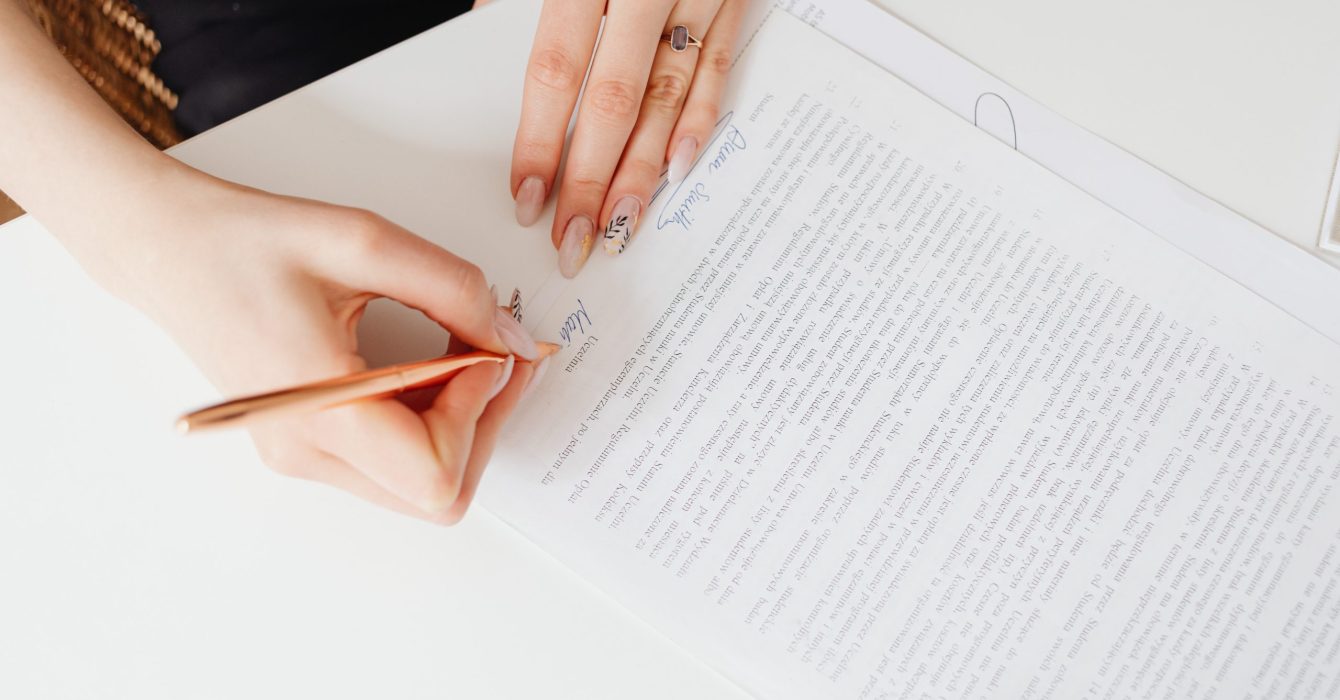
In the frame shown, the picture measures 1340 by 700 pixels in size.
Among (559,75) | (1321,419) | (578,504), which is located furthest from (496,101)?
(1321,419)

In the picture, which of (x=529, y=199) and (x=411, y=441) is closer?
(x=411, y=441)

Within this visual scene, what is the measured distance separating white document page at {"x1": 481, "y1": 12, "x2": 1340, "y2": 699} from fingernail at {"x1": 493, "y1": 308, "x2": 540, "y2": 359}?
0.04 meters

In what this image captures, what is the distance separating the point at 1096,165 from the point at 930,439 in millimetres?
250

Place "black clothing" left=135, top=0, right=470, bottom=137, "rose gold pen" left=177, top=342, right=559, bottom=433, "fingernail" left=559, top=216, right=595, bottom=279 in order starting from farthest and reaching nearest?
"black clothing" left=135, top=0, right=470, bottom=137
"fingernail" left=559, top=216, right=595, bottom=279
"rose gold pen" left=177, top=342, right=559, bottom=433

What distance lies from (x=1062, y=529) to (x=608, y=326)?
12.3 inches

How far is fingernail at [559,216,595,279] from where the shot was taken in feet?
1.86

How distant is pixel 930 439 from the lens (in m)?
0.55

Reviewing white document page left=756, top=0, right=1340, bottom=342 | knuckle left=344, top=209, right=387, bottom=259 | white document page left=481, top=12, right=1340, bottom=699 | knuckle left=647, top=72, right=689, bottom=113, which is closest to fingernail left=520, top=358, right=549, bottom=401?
white document page left=481, top=12, right=1340, bottom=699

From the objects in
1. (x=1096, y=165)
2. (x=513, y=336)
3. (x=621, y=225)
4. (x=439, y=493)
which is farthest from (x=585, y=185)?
(x=1096, y=165)

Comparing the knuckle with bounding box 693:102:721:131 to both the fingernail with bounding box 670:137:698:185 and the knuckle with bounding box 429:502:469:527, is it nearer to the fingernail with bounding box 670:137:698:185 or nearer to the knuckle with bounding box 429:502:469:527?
the fingernail with bounding box 670:137:698:185

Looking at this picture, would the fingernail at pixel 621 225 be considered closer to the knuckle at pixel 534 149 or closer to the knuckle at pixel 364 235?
the knuckle at pixel 534 149

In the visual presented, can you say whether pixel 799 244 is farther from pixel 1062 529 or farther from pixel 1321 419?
pixel 1321 419
